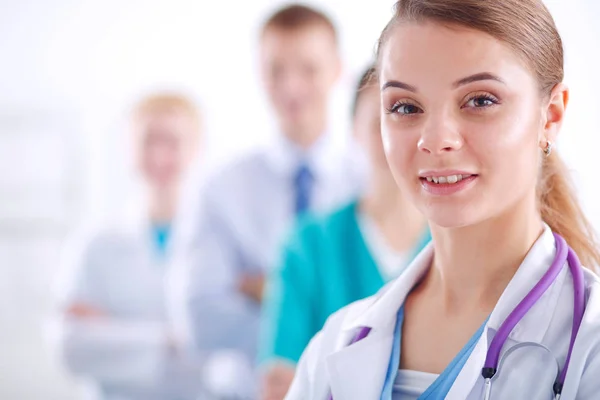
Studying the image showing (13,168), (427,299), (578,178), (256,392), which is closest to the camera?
(427,299)

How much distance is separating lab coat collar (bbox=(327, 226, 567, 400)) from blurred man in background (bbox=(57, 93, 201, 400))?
1.84m

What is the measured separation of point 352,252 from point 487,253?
912mm

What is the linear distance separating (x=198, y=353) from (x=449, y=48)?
201cm

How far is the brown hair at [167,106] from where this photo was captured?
136 inches

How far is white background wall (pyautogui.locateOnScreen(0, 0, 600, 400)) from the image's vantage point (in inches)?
187

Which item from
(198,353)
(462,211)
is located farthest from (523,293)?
(198,353)

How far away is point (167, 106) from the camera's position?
3.46m

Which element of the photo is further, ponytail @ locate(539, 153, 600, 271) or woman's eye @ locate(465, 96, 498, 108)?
ponytail @ locate(539, 153, 600, 271)

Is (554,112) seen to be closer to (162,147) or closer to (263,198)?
(263,198)

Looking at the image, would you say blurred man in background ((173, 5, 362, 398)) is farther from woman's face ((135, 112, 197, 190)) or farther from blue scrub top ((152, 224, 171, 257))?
woman's face ((135, 112, 197, 190))

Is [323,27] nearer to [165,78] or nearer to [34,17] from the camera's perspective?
[165,78]

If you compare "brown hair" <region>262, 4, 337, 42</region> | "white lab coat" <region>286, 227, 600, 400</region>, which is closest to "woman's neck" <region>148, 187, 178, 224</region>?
"brown hair" <region>262, 4, 337, 42</region>

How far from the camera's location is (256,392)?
2.64 metres

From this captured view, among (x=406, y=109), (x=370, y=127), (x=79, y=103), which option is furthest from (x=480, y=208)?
(x=79, y=103)
